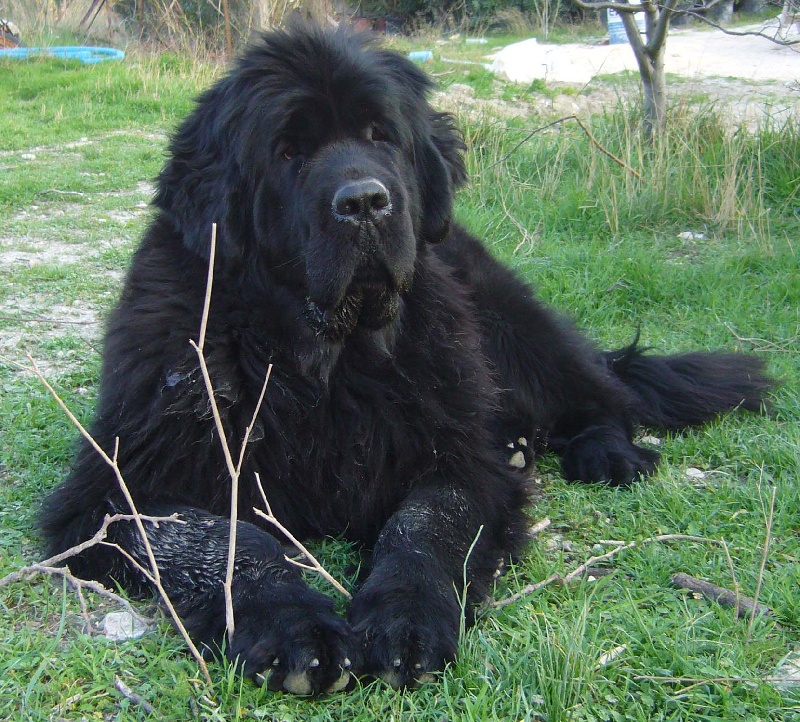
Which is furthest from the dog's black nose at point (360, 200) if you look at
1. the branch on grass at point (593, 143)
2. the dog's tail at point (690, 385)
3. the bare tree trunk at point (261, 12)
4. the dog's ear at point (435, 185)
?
the bare tree trunk at point (261, 12)

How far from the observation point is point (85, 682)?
69.8 inches

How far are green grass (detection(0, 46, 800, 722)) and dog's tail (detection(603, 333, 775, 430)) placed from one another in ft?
0.30

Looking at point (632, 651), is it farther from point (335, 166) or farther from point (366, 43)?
point (366, 43)

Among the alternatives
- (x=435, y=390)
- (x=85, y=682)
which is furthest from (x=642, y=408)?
(x=85, y=682)

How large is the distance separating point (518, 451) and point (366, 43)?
4.93 ft

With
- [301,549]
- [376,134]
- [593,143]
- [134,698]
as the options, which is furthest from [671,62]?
[134,698]

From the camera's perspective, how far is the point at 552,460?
327 cm

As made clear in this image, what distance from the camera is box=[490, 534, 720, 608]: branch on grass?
211 cm

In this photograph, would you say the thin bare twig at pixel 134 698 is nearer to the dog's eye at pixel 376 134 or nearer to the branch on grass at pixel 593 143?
the dog's eye at pixel 376 134

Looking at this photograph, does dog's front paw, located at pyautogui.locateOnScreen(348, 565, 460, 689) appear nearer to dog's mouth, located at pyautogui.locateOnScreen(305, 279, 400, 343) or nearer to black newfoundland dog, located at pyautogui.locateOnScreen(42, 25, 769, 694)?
black newfoundland dog, located at pyautogui.locateOnScreen(42, 25, 769, 694)

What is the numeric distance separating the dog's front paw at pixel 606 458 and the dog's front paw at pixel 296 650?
1.41 metres

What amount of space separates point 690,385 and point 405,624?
6.56 feet

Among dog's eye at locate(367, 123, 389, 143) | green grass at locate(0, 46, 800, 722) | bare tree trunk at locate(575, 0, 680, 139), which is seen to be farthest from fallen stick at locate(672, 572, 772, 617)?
bare tree trunk at locate(575, 0, 680, 139)

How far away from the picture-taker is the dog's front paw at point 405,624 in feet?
5.83
